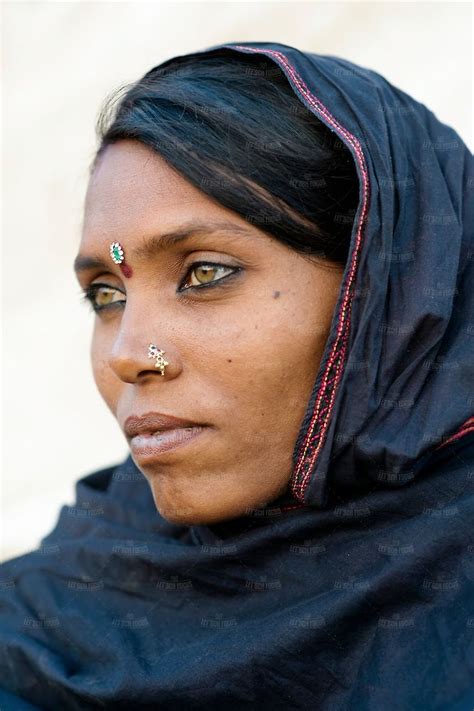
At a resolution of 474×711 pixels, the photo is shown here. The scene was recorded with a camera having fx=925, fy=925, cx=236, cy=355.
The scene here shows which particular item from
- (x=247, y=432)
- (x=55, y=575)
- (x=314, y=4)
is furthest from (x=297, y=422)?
(x=314, y=4)

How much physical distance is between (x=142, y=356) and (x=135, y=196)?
419 mm

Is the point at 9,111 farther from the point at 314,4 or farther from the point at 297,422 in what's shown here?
the point at 297,422

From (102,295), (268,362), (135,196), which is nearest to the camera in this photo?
(268,362)

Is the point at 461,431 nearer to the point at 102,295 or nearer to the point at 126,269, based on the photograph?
the point at 126,269

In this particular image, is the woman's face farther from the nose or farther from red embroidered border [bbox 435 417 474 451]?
red embroidered border [bbox 435 417 474 451]

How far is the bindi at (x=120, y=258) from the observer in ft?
7.64

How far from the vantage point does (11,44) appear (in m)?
6.42

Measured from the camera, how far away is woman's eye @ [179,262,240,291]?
7.30 ft

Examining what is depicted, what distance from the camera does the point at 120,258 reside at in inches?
92.0

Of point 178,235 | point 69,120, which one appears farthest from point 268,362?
point 69,120

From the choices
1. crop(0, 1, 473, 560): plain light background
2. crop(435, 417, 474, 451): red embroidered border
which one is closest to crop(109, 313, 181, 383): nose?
crop(435, 417, 474, 451): red embroidered border

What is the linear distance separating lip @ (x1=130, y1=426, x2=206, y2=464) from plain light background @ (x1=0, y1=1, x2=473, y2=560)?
2.96 m

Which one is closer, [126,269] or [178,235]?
[178,235]

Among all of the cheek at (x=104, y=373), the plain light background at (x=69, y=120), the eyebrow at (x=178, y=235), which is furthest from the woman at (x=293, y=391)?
the plain light background at (x=69, y=120)
